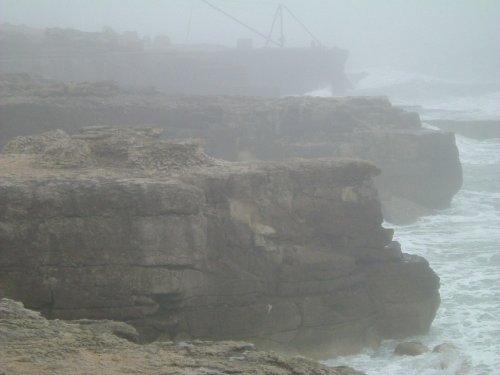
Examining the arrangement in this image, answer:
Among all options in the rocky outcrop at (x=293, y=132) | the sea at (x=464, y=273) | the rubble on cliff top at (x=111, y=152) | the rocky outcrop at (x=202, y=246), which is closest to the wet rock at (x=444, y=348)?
the sea at (x=464, y=273)

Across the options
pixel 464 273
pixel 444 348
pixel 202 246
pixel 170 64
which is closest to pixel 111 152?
pixel 202 246

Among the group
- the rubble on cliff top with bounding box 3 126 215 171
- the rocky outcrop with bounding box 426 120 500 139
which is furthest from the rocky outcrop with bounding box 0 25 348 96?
the rubble on cliff top with bounding box 3 126 215 171

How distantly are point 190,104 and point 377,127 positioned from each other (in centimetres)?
520

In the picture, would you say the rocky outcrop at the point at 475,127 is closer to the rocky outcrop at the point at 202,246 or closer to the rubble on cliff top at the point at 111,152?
the rocky outcrop at the point at 202,246

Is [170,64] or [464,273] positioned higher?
[170,64]

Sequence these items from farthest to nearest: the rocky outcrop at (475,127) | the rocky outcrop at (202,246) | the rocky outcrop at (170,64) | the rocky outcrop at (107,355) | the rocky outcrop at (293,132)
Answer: the rocky outcrop at (170,64) < the rocky outcrop at (475,127) < the rocky outcrop at (293,132) < the rocky outcrop at (202,246) < the rocky outcrop at (107,355)

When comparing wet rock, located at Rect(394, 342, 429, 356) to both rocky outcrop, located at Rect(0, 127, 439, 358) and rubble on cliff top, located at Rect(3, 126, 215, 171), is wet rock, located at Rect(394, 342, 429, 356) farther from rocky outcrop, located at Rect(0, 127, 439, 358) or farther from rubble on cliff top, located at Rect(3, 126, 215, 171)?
rubble on cliff top, located at Rect(3, 126, 215, 171)

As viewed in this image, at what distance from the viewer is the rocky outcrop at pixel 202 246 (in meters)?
10.0

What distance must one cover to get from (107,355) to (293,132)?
15.6 metres

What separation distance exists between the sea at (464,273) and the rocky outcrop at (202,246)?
0.55m

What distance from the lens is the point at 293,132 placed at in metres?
21.9

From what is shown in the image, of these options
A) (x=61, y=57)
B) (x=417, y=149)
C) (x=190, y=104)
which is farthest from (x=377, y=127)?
(x=61, y=57)

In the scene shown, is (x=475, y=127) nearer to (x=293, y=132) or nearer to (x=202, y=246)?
(x=293, y=132)

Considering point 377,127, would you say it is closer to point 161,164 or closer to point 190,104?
point 190,104
